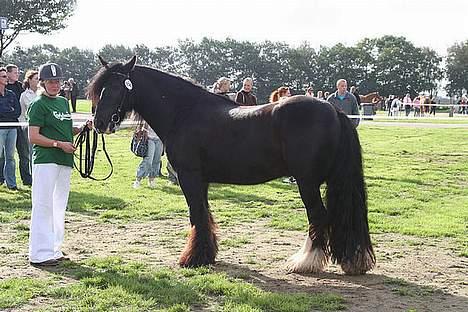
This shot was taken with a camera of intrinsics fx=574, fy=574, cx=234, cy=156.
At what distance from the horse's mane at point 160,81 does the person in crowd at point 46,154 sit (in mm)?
377

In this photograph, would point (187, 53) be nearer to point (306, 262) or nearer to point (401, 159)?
point (401, 159)

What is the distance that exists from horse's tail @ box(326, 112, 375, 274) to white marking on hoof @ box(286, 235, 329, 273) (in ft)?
0.54

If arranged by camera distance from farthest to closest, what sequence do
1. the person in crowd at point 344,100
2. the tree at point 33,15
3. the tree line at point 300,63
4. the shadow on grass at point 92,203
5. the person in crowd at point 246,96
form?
the tree line at point 300,63 → the tree at point 33,15 → the person in crowd at point 344,100 → the person in crowd at point 246,96 → the shadow on grass at point 92,203

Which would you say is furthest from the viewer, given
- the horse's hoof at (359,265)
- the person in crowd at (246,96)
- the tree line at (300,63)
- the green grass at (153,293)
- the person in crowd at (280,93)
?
the tree line at (300,63)

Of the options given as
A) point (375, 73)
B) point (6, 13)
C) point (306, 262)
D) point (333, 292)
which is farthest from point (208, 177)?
point (375, 73)

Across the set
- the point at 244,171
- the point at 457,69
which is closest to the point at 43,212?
the point at 244,171

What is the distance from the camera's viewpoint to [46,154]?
6176mm

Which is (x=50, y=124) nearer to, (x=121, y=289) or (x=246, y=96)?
(x=121, y=289)

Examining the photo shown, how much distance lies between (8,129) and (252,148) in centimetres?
693

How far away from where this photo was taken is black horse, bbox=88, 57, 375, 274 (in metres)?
5.64

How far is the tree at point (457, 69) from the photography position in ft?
294

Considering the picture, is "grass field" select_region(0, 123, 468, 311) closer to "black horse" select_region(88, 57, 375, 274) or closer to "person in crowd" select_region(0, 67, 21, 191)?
"person in crowd" select_region(0, 67, 21, 191)

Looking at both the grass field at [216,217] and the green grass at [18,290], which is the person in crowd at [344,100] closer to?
the grass field at [216,217]

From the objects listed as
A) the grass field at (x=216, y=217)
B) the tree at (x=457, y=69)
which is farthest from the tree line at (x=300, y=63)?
the grass field at (x=216, y=217)
